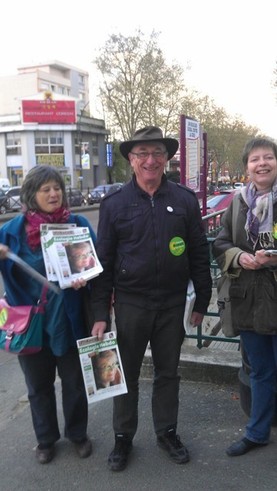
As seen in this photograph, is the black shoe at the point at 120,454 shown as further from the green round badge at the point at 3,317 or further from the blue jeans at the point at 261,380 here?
the green round badge at the point at 3,317

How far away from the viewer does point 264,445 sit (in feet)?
9.59

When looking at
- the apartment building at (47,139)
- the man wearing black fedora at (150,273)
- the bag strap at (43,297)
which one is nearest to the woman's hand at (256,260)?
the man wearing black fedora at (150,273)

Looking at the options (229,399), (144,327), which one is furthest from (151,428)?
(144,327)

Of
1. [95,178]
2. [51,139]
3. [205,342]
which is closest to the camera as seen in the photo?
[205,342]

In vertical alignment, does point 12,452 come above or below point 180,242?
below

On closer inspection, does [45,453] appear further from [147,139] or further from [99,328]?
[147,139]

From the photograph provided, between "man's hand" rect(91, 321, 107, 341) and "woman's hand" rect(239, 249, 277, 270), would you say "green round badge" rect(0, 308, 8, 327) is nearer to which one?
"man's hand" rect(91, 321, 107, 341)

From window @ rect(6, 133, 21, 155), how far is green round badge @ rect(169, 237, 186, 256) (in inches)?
2054

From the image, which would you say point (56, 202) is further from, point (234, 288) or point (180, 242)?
point (234, 288)

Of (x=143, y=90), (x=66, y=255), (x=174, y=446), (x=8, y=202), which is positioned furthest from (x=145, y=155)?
(x=143, y=90)

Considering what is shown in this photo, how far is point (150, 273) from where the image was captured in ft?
8.87

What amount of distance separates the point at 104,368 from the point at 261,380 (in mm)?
935

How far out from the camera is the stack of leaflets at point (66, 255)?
8.63 feet

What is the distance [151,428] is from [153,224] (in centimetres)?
151
